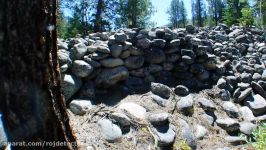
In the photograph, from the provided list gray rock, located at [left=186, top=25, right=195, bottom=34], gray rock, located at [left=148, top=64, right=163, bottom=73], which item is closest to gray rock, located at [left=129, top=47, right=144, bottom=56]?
gray rock, located at [left=148, top=64, right=163, bottom=73]

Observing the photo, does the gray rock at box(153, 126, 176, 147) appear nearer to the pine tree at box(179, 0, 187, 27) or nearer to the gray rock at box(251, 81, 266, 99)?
the gray rock at box(251, 81, 266, 99)

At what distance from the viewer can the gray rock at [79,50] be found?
4984 millimetres

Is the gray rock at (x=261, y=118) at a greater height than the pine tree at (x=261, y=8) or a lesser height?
lesser

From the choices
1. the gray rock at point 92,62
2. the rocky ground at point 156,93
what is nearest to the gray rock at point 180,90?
the rocky ground at point 156,93

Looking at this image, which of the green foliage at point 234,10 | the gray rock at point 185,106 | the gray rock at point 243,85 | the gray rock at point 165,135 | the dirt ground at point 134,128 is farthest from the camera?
the green foliage at point 234,10

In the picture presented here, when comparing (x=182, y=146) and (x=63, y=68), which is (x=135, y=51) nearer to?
(x=63, y=68)

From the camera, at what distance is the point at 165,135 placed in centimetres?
460

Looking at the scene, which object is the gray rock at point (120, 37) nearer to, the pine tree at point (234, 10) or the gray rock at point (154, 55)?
the gray rock at point (154, 55)

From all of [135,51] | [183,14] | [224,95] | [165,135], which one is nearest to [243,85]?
[224,95]

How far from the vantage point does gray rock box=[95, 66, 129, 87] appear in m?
5.08

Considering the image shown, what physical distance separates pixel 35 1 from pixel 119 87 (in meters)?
3.38

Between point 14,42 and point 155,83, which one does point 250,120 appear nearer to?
point 155,83

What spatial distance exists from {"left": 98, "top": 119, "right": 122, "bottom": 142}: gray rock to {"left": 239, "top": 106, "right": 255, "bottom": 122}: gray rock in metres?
2.43

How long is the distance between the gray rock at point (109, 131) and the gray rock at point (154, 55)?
1567 mm
